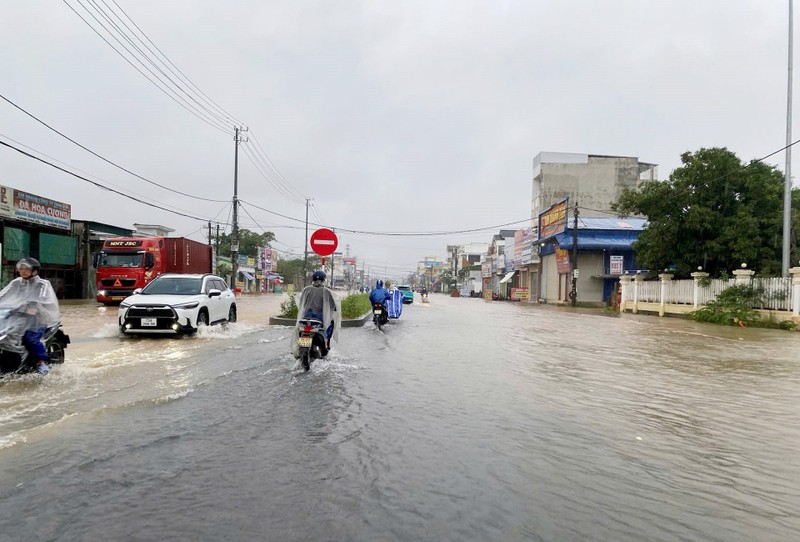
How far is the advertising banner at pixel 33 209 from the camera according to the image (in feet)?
80.7

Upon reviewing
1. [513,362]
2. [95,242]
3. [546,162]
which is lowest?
[513,362]

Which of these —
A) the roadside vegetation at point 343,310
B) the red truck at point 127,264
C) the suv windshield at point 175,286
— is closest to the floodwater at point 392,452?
the suv windshield at point 175,286

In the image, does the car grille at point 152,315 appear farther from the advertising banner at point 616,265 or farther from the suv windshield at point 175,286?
the advertising banner at point 616,265

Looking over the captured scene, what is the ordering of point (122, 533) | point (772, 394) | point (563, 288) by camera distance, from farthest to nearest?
point (563, 288), point (772, 394), point (122, 533)

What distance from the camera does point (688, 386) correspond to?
786 cm

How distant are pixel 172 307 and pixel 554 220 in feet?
133

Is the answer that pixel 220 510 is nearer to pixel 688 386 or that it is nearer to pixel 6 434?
pixel 6 434

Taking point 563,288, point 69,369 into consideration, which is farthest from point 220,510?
point 563,288

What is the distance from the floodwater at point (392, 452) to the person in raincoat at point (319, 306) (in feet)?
2.22

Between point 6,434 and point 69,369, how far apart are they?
348 cm

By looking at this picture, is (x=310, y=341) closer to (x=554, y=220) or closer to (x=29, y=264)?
(x=29, y=264)

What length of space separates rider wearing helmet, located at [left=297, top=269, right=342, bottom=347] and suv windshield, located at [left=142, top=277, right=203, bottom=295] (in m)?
5.78

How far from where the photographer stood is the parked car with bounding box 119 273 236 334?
11.9 metres

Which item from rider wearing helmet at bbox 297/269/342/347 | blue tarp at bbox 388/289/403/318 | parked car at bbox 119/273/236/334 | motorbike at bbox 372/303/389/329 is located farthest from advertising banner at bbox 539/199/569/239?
rider wearing helmet at bbox 297/269/342/347
